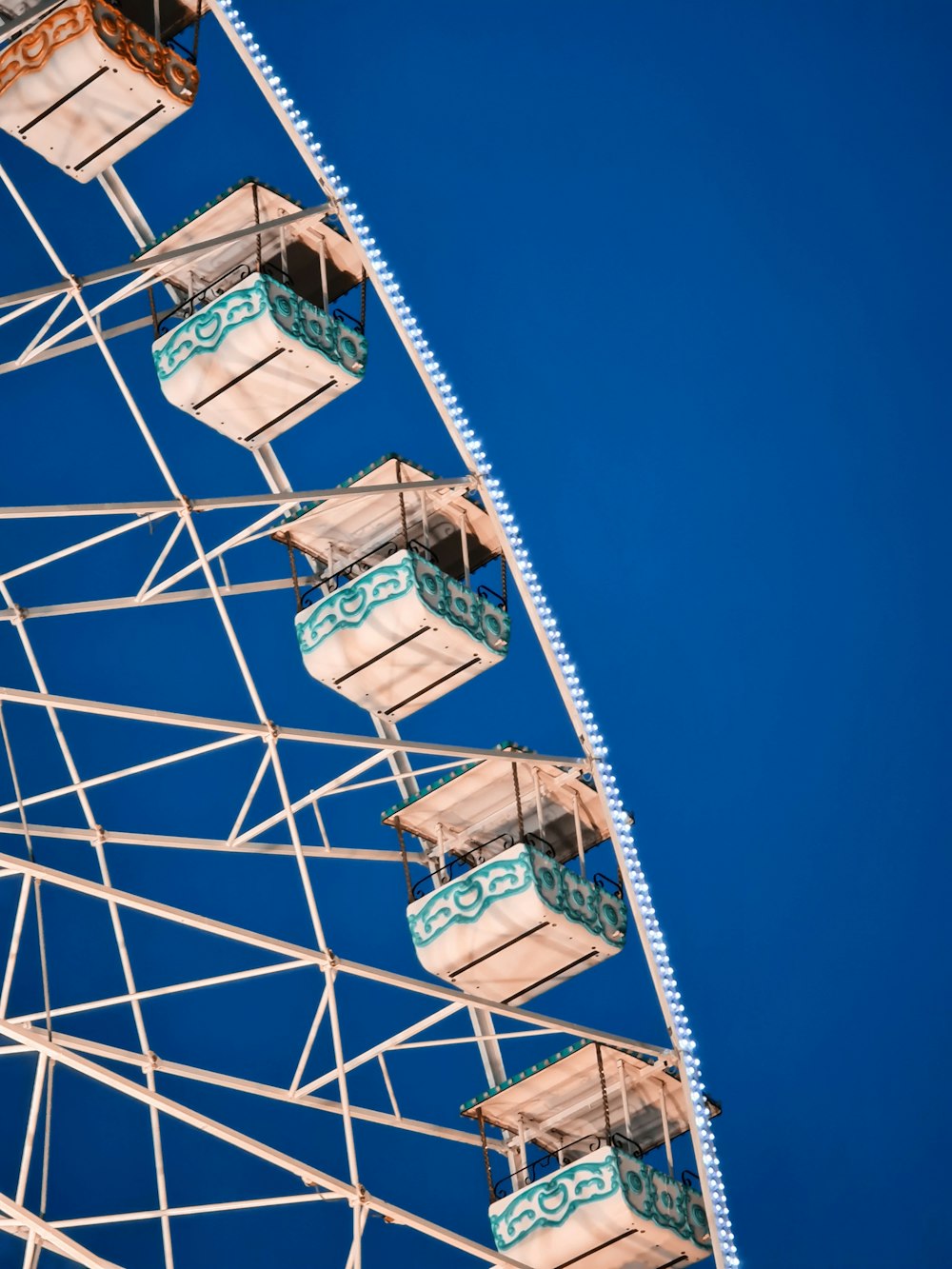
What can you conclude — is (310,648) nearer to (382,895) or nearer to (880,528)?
(382,895)

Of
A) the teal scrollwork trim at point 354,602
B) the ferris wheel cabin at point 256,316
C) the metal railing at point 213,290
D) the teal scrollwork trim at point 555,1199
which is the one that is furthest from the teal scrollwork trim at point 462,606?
the teal scrollwork trim at point 555,1199

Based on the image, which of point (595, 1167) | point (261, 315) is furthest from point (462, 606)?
point (595, 1167)

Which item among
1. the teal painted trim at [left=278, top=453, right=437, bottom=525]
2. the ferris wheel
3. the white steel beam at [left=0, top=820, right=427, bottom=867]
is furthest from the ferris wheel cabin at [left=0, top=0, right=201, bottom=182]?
the white steel beam at [left=0, top=820, right=427, bottom=867]

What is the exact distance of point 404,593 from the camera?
17703 mm

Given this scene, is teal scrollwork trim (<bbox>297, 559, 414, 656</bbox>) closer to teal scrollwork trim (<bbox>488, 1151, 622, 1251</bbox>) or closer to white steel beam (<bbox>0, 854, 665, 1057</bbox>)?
white steel beam (<bbox>0, 854, 665, 1057</bbox>)

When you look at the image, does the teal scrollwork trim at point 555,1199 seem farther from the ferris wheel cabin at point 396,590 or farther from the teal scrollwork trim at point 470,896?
the ferris wheel cabin at point 396,590

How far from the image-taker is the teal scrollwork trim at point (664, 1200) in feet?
56.5

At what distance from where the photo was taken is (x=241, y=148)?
25562mm

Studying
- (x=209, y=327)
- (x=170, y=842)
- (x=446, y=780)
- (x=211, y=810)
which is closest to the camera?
(x=170, y=842)

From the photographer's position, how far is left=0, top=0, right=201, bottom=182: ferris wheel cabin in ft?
54.9

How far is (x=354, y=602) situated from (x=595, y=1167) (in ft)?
16.6

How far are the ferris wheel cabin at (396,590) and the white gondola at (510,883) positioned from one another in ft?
3.07

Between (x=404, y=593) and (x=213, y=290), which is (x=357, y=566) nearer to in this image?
(x=404, y=593)

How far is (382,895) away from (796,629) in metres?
5.98
